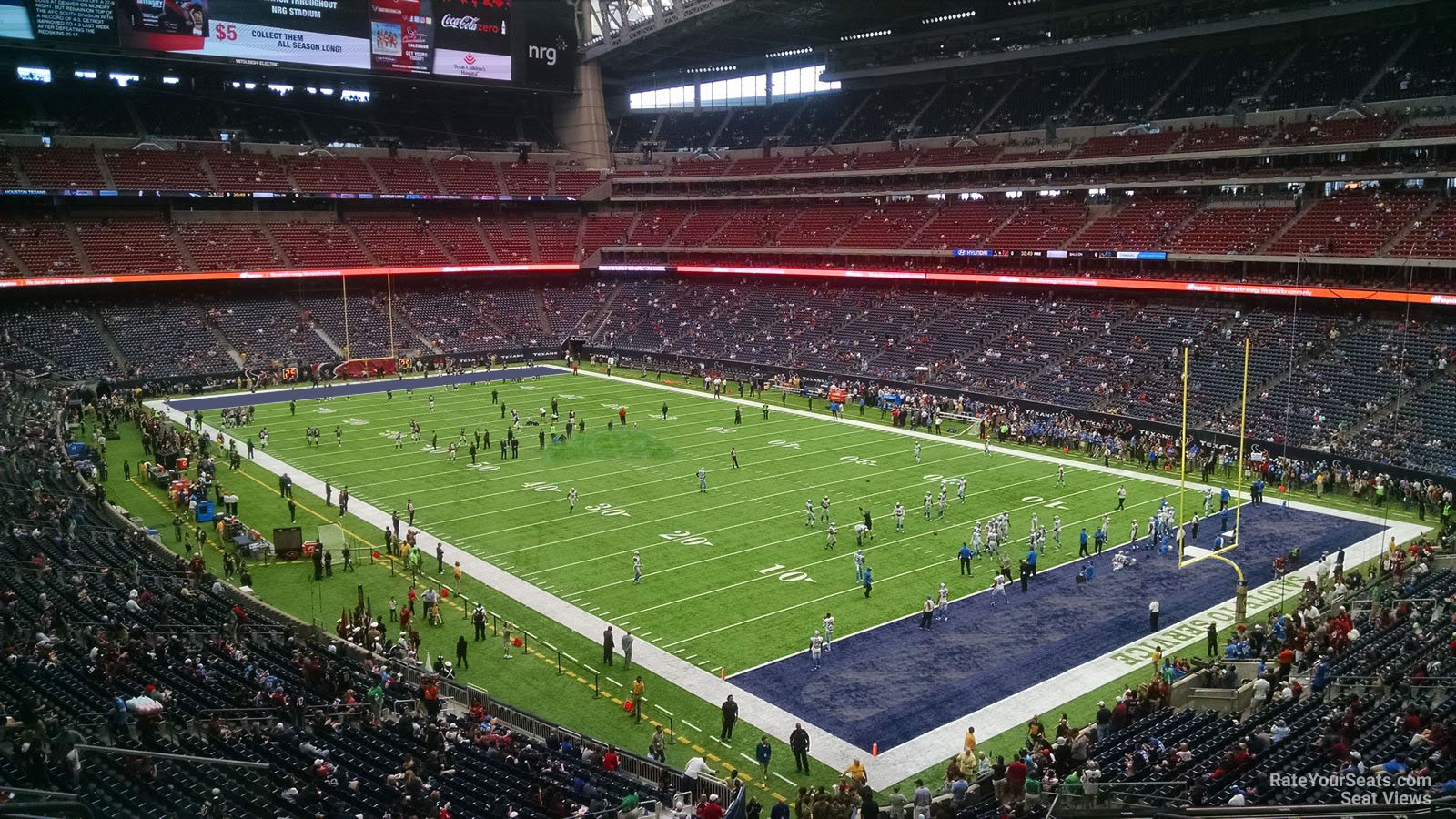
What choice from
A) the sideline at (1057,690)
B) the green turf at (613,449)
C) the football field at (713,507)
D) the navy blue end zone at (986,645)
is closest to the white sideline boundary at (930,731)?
the sideline at (1057,690)

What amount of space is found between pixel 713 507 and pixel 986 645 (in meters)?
12.8

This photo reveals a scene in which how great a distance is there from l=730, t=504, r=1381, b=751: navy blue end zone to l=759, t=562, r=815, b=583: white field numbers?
2988 mm

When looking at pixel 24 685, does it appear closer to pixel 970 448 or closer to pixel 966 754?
pixel 966 754

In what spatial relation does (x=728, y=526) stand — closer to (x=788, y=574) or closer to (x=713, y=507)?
(x=713, y=507)

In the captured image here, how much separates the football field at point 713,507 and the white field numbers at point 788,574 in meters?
0.08

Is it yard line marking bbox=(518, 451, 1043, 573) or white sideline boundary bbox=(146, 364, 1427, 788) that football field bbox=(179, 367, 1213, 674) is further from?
white sideline boundary bbox=(146, 364, 1427, 788)

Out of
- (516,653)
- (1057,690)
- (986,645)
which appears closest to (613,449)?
(516,653)

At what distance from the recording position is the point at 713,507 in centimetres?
3438

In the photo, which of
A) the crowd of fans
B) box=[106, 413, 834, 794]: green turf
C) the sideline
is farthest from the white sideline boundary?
the crowd of fans

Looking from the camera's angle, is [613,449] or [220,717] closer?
[220,717]

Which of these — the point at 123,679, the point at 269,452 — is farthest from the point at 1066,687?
the point at 269,452

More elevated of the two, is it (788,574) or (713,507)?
(713,507)

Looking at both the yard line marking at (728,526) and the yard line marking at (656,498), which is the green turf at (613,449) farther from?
the yard line marking at (728,526)

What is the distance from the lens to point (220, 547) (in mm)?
30156
